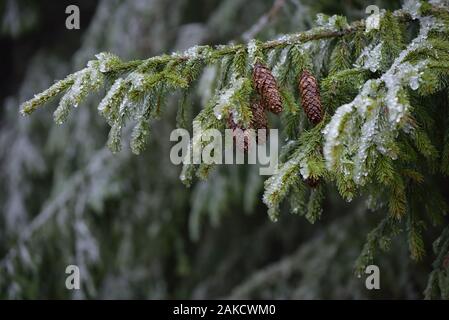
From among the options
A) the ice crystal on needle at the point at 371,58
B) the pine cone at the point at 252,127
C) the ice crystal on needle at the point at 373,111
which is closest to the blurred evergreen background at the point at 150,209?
the ice crystal on needle at the point at 371,58

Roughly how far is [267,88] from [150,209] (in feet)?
8.83

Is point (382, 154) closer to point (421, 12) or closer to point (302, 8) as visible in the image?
point (421, 12)

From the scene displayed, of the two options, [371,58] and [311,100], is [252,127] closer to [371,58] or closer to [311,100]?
[311,100]

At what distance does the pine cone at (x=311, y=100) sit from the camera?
1.58m

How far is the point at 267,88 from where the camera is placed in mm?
1543

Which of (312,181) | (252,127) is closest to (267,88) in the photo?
(252,127)

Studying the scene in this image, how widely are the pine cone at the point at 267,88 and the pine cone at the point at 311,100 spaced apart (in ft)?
0.32

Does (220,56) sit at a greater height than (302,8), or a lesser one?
lesser

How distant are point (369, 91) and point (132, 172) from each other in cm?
265

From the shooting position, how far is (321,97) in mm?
1655

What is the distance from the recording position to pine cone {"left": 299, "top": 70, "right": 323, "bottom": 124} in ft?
5.18
